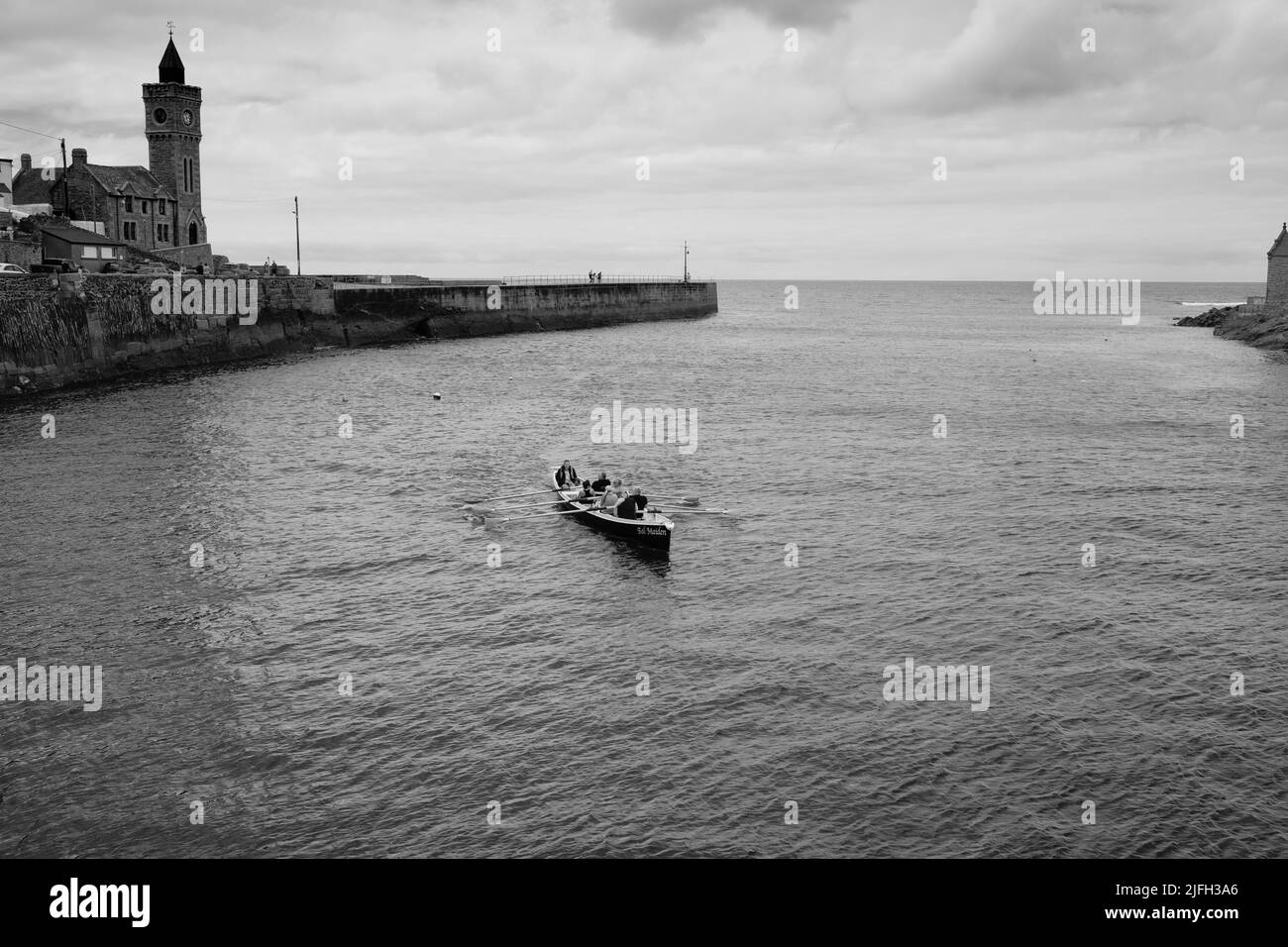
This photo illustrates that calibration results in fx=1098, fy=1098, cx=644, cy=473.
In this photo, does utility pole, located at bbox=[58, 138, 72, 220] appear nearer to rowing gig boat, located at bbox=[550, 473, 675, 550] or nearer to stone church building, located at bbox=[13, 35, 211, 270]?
stone church building, located at bbox=[13, 35, 211, 270]

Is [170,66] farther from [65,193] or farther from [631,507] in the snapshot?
[631,507]

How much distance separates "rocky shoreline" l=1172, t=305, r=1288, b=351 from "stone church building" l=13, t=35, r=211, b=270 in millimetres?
106263

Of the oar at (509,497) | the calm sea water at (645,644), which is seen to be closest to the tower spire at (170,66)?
the calm sea water at (645,644)

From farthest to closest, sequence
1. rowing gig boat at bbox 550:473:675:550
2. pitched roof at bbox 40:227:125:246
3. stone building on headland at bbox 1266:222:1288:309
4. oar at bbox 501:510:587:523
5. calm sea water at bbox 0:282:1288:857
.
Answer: stone building on headland at bbox 1266:222:1288:309, pitched roof at bbox 40:227:125:246, oar at bbox 501:510:587:523, rowing gig boat at bbox 550:473:675:550, calm sea water at bbox 0:282:1288:857

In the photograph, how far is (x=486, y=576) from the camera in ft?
112

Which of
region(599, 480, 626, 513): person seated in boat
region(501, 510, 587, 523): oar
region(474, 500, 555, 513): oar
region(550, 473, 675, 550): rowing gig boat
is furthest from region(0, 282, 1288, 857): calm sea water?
region(474, 500, 555, 513): oar

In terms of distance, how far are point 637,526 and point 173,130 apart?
105698 millimetres

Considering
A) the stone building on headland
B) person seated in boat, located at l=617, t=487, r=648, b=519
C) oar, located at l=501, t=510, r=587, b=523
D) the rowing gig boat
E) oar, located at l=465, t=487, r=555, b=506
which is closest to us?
the rowing gig boat

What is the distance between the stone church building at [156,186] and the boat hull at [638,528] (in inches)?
3266

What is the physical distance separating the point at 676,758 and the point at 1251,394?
67.0 metres

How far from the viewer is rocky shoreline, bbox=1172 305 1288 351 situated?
10956 centimetres

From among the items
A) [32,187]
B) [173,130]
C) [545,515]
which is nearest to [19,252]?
[32,187]

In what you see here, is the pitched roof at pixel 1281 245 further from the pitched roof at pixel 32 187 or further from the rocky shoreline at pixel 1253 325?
the pitched roof at pixel 32 187

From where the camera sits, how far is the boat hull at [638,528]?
36406 mm
